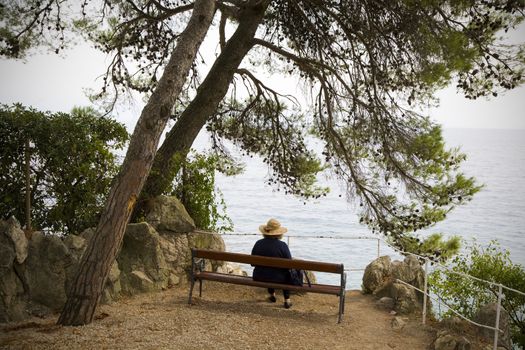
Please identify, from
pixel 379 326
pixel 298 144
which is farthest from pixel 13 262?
pixel 298 144

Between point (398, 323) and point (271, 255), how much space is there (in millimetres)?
1788

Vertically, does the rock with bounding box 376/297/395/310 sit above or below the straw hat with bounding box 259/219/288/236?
below

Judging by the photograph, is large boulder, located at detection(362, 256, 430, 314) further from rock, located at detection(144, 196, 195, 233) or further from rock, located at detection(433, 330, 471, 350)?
rock, located at detection(144, 196, 195, 233)

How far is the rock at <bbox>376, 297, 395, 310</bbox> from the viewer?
6844mm

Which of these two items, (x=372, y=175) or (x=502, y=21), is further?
(x=372, y=175)

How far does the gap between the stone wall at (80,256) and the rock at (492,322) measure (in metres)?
4.01

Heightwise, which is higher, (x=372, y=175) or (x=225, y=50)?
(x=225, y=50)

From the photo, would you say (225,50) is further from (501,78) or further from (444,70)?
(501,78)

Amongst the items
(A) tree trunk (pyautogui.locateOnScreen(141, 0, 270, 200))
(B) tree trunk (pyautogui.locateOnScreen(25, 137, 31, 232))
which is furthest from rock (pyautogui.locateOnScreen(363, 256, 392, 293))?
(B) tree trunk (pyautogui.locateOnScreen(25, 137, 31, 232))

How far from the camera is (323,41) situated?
A: 9445 millimetres

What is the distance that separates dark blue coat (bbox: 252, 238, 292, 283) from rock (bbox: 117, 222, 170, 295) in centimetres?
144

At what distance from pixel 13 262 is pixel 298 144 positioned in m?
6.14

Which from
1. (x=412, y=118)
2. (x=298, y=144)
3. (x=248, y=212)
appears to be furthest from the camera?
(x=248, y=212)

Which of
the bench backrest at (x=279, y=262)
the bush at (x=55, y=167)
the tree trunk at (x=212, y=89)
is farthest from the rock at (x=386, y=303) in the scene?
the bush at (x=55, y=167)
